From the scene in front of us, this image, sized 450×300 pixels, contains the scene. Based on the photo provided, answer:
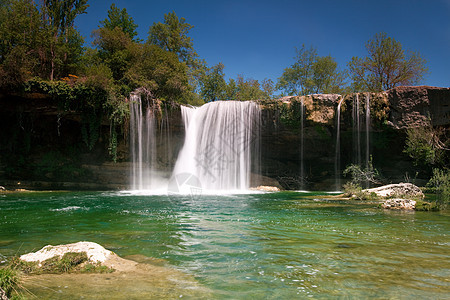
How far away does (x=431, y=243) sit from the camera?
516cm

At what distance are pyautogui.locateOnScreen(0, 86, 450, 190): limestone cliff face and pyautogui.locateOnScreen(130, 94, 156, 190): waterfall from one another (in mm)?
538

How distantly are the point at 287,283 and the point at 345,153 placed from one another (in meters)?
21.0

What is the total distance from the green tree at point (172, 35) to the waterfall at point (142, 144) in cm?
1613

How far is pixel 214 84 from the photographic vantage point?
1543 inches

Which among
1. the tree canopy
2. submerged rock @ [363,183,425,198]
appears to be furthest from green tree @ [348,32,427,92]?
submerged rock @ [363,183,425,198]

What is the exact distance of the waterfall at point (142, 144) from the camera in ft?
65.6

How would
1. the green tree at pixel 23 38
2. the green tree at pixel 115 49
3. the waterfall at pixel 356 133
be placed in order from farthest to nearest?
1. the green tree at pixel 115 49
2. the waterfall at pixel 356 133
3. the green tree at pixel 23 38

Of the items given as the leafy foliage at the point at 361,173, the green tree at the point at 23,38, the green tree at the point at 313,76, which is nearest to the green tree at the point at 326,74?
the green tree at the point at 313,76

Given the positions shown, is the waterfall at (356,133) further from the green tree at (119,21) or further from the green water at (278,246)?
the green tree at (119,21)

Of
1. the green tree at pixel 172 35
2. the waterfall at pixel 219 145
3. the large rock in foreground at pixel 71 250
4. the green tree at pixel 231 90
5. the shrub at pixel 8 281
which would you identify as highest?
the green tree at pixel 172 35

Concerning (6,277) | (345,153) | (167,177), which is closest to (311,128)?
(345,153)

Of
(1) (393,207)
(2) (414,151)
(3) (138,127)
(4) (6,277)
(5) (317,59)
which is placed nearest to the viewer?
(4) (6,277)

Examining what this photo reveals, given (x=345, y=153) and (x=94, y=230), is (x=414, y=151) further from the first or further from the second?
(x=94, y=230)

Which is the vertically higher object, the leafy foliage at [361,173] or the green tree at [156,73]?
the green tree at [156,73]
